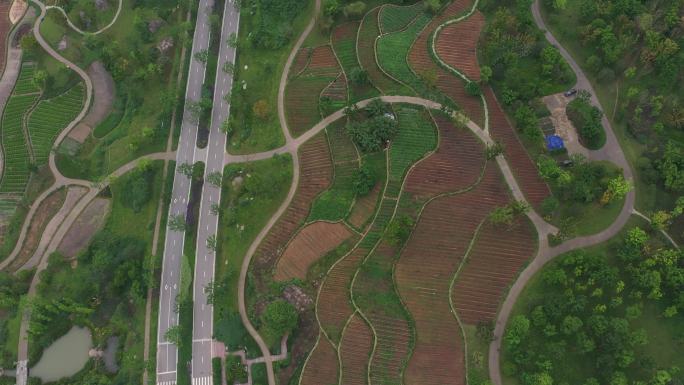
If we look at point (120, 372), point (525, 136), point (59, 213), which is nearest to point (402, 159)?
point (525, 136)

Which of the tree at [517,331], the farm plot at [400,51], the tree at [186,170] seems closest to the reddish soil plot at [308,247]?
the tree at [186,170]

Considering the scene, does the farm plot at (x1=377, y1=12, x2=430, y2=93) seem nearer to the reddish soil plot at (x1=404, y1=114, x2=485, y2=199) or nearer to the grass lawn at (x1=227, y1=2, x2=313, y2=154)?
the reddish soil plot at (x1=404, y1=114, x2=485, y2=199)

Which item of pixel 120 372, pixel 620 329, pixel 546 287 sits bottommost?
pixel 120 372

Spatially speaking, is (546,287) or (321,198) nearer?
(546,287)

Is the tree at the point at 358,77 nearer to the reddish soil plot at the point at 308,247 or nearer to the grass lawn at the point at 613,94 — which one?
the reddish soil plot at the point at 308,247

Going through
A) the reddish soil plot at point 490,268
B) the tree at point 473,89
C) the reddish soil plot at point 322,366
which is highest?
the tree at point 473,89

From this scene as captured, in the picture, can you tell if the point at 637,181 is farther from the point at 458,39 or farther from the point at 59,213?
the point at 59,213

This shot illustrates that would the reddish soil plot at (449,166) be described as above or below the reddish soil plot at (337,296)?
above
